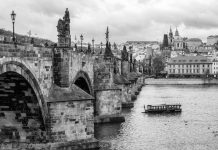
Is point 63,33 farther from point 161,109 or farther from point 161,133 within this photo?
point 161,109

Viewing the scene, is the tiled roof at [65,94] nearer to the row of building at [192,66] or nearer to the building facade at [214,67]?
the building facade at [214,67]

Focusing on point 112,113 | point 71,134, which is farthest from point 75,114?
point 112,113

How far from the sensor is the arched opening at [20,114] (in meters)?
25.6

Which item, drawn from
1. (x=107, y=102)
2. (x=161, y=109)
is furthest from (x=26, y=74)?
(x=161, y=109)

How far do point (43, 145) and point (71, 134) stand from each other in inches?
86.7

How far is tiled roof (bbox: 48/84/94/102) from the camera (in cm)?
2798

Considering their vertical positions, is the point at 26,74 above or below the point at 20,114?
above

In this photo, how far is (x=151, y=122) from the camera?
45531 millimetres

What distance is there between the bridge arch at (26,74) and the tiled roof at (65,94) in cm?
81

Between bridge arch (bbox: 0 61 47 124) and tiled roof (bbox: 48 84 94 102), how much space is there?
806 mm

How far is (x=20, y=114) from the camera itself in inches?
1044

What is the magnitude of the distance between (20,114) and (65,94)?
354cm

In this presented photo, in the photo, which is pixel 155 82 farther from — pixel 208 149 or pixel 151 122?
pixel 208 149

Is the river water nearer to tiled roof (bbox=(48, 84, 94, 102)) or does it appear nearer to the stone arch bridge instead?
the stone arch bridge
